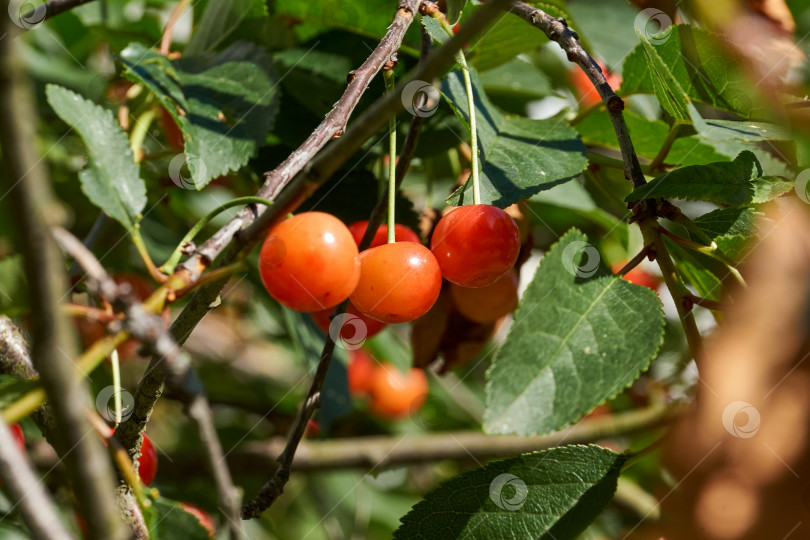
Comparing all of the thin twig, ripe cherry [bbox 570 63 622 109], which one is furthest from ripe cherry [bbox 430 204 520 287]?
the thin twig

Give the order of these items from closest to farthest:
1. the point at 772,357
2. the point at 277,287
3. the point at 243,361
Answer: the point at 277,287
the point at 772,357
the point at 243,361

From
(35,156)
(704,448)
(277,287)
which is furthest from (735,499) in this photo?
(35,156)

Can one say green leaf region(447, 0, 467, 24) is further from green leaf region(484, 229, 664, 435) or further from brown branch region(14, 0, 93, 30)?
brown branch region(14, 0, 93, 30)

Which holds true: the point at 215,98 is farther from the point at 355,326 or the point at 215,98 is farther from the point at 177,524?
the point at 177,524

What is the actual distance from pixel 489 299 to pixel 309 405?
1.32 ft

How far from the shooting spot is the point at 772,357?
82 cm

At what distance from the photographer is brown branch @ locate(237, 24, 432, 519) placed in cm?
82

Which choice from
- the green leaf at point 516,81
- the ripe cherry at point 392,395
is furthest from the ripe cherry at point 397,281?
the ripe cherry at point 392,395

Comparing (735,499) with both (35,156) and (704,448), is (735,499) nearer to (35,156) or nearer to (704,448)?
(704,448)

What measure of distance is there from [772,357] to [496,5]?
1.95 feet

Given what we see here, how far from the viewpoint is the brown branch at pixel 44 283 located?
0.34 m

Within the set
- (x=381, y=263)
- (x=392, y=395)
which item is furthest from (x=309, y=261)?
(x=392, y=395)

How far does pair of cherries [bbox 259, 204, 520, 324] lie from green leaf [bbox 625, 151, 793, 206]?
17 centimetres

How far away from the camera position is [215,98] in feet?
3.52
